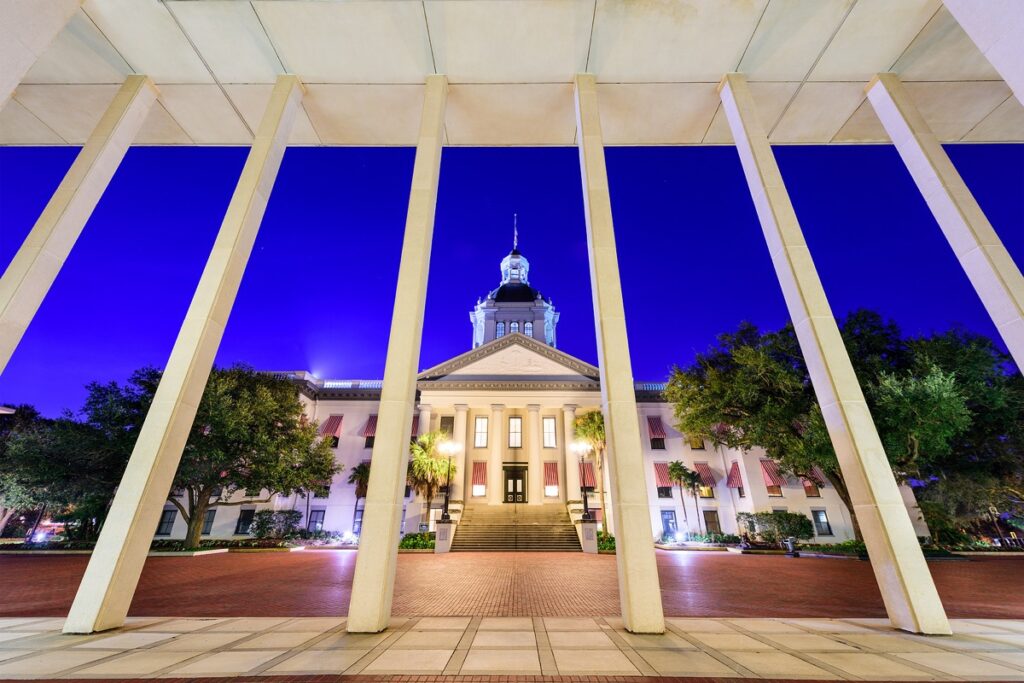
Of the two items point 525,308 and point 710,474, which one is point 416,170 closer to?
point 710,474

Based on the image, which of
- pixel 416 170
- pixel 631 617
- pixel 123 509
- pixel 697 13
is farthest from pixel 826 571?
pixel 123 509

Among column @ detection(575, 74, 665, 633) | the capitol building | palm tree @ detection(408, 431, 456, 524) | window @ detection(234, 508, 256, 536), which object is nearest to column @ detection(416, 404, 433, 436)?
the capitol building

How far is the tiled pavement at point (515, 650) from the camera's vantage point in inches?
125

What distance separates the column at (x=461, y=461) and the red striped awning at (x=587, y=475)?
7.53 metres

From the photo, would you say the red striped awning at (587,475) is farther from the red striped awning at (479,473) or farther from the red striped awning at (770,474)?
the red striped awning at (770,474)

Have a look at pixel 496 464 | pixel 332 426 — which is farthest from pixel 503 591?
pixel 332 426

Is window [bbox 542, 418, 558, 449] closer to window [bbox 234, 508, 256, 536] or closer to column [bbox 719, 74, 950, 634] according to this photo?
window [bbox 234, 508, 256, 536]

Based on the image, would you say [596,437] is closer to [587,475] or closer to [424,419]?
[587,475]

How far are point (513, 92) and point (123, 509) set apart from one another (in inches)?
327

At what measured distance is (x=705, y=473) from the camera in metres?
28.1

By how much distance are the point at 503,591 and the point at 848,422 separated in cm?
640

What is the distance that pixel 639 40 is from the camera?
6.59 metres

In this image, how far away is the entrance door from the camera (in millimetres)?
27016

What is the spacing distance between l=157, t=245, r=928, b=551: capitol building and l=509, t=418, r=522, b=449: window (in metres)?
0.07
